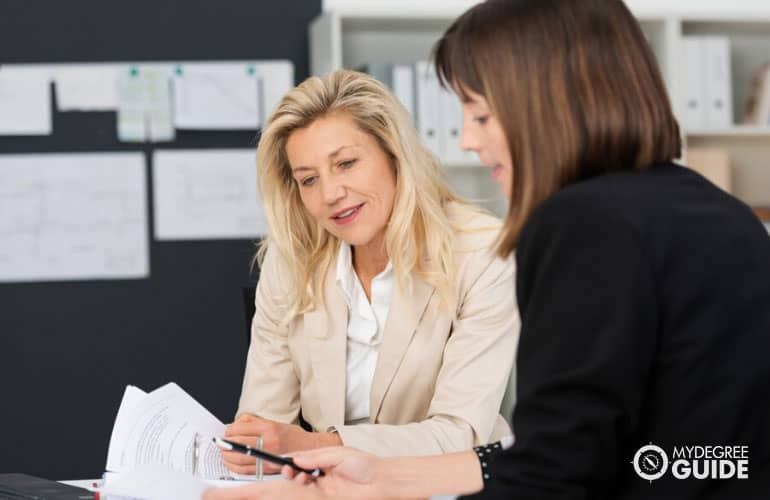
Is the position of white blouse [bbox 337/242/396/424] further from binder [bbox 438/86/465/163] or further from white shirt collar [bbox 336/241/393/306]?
binder [bbox 438/86/465/163]

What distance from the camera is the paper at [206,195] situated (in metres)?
3.57

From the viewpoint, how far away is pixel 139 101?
3.54 meters

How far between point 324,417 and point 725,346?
3.76 feet

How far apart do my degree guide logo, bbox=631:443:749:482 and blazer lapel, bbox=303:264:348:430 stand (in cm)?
103

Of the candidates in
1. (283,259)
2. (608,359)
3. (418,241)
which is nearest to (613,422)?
(608,359)

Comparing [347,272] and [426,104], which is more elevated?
[426,104]

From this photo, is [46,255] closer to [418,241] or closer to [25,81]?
[25,81]

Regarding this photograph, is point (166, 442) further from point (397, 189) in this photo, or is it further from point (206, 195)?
point (206, 195)

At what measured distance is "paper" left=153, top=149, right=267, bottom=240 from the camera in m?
3.57

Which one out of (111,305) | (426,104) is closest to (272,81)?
(426,104)

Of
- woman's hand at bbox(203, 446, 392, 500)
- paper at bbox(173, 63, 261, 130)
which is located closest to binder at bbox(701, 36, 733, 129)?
paper at bbox(173, 63, 261, 130)

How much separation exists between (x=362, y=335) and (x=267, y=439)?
374 millimetres

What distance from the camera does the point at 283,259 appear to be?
2088 millimetres

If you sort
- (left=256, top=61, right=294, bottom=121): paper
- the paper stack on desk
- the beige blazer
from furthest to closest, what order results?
1. (left=256, top=61, right=294, bottom=121): paper
2. the beige blazer
3. the paper stack on desk
